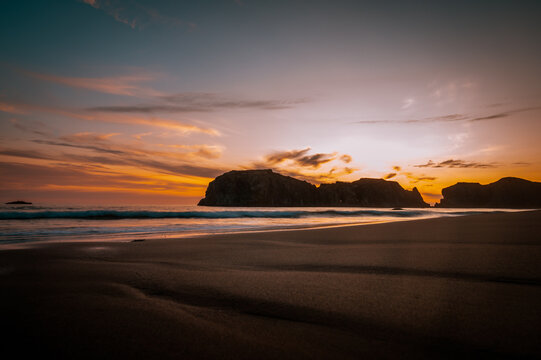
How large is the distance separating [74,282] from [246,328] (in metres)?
2.26

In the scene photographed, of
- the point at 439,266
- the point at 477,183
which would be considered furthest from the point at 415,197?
the point at 439,266

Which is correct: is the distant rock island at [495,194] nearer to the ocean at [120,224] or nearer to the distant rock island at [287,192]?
the distant rock island at [287,192]

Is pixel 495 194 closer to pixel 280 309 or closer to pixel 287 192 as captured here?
pixel 287 192

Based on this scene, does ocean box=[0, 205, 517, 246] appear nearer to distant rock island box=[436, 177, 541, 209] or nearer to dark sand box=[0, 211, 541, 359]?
dark sand box=[0, 211, 541, 359]

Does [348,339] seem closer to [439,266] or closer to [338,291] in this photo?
[338,291]

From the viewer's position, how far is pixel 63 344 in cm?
147

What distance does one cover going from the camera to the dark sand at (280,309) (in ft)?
4.56

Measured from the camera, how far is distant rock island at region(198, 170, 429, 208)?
147250 mm

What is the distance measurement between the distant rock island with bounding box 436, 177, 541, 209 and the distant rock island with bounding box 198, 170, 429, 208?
2710 cm

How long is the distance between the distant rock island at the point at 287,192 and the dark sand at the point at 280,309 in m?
141

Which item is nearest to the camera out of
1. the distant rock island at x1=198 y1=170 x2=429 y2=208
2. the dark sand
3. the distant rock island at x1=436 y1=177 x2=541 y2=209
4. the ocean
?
the dark sand

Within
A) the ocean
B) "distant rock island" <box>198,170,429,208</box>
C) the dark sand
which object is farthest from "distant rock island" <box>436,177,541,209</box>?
the dark sand

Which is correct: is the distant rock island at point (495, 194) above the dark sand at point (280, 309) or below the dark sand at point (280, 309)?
above

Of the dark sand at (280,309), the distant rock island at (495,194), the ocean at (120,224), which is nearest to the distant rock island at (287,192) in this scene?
the distant rock island at (495,194)
